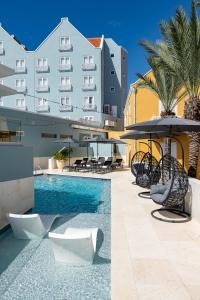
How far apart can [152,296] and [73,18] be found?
40.2m

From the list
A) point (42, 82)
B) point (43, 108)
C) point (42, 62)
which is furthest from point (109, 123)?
point (42, 62)

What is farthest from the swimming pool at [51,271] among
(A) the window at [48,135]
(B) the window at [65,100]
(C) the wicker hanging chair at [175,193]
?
(B) the window at [65,100]

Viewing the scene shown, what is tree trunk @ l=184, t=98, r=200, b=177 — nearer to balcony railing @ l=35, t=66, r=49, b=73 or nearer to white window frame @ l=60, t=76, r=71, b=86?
white window frame @ l=60, t=76, r=71, b=86

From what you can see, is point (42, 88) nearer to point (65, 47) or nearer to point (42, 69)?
point (42, 69)

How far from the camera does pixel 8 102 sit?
3709 cm

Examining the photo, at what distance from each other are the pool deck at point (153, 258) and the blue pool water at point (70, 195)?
2.68 meters

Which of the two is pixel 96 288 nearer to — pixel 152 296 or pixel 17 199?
pixel 152 296

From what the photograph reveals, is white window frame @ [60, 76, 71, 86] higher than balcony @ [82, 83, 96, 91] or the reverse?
higher

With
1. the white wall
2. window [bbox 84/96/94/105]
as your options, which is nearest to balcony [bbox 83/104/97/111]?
window [bbox 84/96/94/105]

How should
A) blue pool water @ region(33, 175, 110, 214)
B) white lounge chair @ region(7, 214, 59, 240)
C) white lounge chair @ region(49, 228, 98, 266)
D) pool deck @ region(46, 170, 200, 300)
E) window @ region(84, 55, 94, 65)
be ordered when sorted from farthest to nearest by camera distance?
window @ region(84, 55, 94, 65) < blue pool water @ region(33, 175, 110, 214) < white lounge chair @ region(7, 214, 59, 240) < white lounge chair @ region(49, 228, 98, 266) < pool deck @ region(46, 170, 200, 300)

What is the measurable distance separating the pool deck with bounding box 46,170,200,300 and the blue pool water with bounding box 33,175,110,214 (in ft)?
8.79

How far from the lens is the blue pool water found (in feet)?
34.1

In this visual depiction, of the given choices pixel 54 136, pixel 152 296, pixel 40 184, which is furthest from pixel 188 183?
pixel 54 136

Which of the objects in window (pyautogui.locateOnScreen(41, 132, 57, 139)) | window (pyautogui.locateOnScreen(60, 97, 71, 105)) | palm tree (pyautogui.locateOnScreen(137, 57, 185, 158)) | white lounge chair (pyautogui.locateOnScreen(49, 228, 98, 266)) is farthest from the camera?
window (pyautogui.locateOnScreen(60, 97, 71, 105))
